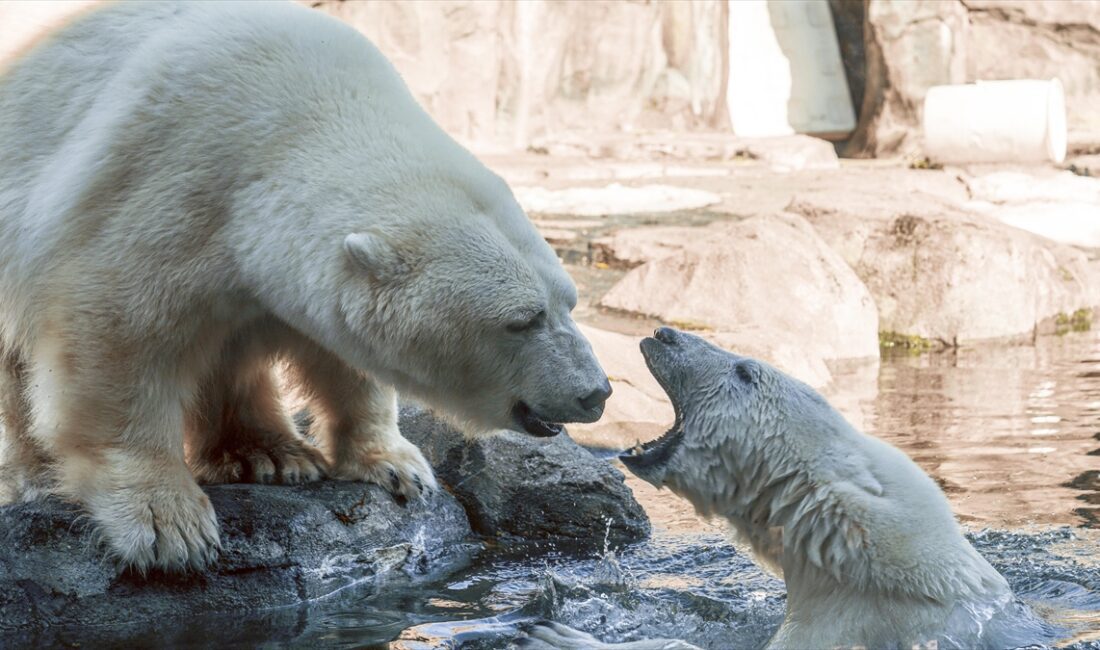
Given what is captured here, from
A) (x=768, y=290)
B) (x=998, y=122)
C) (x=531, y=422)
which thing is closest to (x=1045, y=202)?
(x=998, y=122)

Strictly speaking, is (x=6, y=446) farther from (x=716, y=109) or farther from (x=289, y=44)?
(x=716, y=109)

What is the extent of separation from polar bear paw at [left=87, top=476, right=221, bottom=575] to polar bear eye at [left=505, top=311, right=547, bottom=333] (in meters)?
1.04

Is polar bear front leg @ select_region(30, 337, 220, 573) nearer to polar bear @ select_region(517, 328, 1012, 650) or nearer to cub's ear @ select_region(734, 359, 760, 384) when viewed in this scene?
polar bear @ select_region(517, 328, 1012, 650)

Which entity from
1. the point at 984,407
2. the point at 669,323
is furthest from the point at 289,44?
the point at 669,323

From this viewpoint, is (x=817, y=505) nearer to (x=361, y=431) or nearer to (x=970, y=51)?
(x=361, y=431)

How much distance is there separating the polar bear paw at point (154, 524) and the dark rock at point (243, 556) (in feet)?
0.18

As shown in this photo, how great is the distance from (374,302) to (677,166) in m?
13.2

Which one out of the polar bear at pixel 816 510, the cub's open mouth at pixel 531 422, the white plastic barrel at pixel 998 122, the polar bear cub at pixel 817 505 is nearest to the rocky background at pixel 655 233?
the white plastic barrel at pixel 998 122

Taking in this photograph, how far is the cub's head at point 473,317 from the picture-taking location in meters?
3.22

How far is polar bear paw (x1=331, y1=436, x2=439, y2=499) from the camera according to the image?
13.7 feet

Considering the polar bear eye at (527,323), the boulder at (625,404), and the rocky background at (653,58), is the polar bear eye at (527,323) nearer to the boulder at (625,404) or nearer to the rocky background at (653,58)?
the boulder at (625,404)

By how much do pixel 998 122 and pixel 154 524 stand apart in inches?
569

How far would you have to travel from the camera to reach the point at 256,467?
4152 mm

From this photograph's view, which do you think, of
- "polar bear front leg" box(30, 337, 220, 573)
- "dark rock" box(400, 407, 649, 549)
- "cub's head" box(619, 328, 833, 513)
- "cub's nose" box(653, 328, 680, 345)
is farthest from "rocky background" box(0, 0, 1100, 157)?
"cub's head" box(619, 328, 833, 513)
